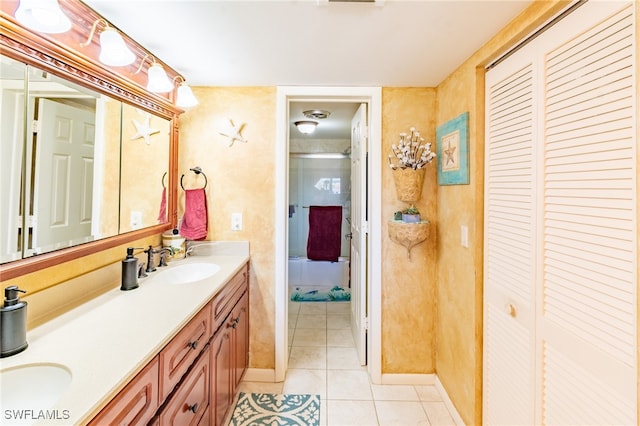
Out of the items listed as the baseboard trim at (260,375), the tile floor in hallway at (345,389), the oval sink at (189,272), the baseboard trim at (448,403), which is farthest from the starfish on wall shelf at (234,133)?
the baseboard trim at (448,403)

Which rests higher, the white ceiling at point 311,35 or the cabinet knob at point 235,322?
the white ceiling at point 311,35

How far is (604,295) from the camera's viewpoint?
870mm

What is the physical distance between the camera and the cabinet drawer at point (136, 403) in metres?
0.71

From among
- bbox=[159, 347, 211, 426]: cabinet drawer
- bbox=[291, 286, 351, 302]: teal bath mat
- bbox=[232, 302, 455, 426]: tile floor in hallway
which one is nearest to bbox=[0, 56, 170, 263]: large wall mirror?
bbox=[159, 347, 211, 426]: cabinet drawer

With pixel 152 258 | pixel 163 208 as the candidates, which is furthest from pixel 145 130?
pixel 152 258

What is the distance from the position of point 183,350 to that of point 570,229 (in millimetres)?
1484

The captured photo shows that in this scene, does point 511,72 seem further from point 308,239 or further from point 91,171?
point 308,239

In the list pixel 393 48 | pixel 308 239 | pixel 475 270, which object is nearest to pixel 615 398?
pixel 475 270

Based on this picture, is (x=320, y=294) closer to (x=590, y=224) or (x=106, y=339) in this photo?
(x=106, y=339)

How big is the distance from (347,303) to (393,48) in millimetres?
2922

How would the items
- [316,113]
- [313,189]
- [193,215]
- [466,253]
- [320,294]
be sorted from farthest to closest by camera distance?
[313,189] < [320,294] < [316,113] < [193,215] < [466,253]

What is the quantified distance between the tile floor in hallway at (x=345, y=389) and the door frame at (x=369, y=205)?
4.6 inches

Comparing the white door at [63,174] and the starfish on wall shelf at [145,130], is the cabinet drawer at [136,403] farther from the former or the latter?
the starfish on wall shelf at [145,130]

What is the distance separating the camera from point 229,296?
5.35 feet
